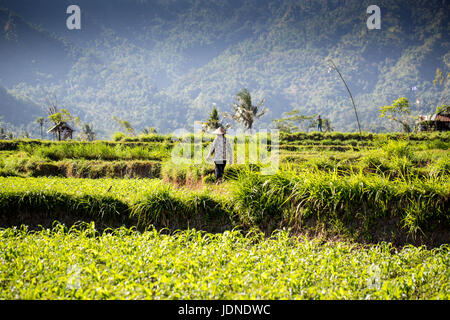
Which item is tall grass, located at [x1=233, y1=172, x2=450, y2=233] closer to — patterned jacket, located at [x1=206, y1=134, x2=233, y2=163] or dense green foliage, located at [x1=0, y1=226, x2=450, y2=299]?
dense green foliage, located at [x1=0, y1=226, x2=450, y2=299]

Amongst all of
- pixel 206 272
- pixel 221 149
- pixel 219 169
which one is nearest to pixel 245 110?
pixel 219 169

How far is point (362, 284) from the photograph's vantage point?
3789mm

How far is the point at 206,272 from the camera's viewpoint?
391 cm

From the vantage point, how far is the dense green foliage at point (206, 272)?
3.38 meters

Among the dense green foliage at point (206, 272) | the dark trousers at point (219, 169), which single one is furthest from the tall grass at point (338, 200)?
the dark trousers at point (219, 169)

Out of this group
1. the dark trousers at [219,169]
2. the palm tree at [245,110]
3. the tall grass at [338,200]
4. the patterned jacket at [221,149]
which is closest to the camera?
the tall grass at [338,200]

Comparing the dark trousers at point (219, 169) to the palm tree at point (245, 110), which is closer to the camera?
the dark trousers at point (219, 169)

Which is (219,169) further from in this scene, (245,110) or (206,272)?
(245,110)

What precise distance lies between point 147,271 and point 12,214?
15.7ft

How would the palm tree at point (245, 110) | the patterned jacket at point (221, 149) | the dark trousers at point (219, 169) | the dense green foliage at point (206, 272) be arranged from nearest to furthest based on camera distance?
the dense green foliage at point (206, 272), the patterned jacket at point (221, 149), the dark trousers at point (219, 169), the palm tree at point (245, 110)

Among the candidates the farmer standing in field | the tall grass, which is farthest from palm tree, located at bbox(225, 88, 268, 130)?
the tall grass

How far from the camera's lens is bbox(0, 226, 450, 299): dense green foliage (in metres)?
3.38

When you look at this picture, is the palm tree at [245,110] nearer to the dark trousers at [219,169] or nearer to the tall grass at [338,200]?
the dark trousers at [219,169]
